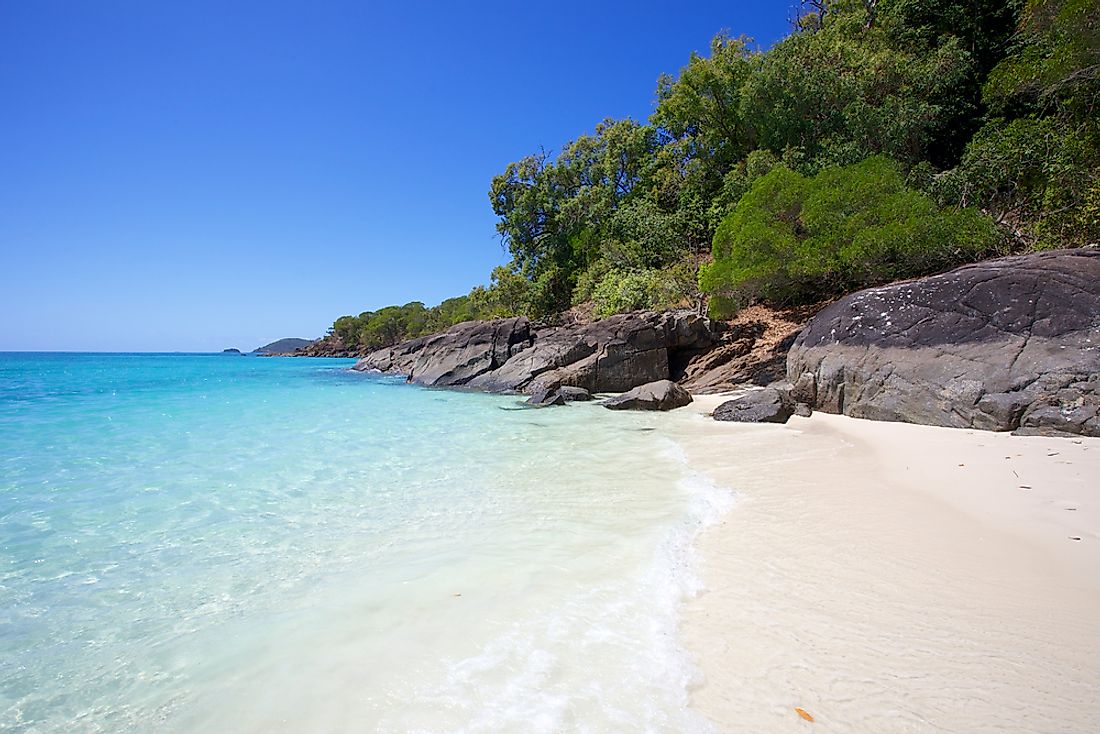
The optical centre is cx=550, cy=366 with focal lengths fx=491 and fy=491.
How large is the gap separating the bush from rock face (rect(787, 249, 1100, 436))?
12.6 feet

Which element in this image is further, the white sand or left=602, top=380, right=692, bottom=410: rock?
left=602, top=380, right=692, bottom=410: rock

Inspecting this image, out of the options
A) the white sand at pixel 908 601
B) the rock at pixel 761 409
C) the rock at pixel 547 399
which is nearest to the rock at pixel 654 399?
the rock at pixel 547 399

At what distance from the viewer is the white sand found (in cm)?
219

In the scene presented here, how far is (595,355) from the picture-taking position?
19734 millimetres

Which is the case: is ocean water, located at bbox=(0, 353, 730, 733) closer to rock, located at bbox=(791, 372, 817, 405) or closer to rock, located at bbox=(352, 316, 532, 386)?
rock, located at bbox=(791, 372, 817, 405)

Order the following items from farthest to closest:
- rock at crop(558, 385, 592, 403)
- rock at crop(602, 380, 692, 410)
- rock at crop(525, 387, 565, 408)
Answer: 1. rock at crop(558, 385, 592, 403)
2. rock at crop(525, 387, 565, 408)
3. rock at crop(602, 380, 692, 410)

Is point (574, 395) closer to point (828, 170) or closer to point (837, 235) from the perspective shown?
point (837, 235)

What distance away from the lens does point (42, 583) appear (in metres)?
4.08

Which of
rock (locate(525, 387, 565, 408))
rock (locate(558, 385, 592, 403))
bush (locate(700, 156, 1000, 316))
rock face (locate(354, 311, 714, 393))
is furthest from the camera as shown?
rock face (locate(354, 311, 714, 393))

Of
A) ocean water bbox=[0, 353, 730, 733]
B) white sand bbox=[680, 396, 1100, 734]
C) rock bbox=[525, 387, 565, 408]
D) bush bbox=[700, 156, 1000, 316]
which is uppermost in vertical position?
bush bbox=[700, 156, 1000, 316]

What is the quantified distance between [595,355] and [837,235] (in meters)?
9.13

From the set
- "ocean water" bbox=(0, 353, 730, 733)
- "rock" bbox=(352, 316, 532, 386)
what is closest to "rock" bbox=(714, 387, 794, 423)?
"ocean water" bbox=(0, 353, 730, 733)

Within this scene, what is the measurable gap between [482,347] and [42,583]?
21710mm

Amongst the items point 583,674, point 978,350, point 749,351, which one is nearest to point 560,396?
point 749,351
